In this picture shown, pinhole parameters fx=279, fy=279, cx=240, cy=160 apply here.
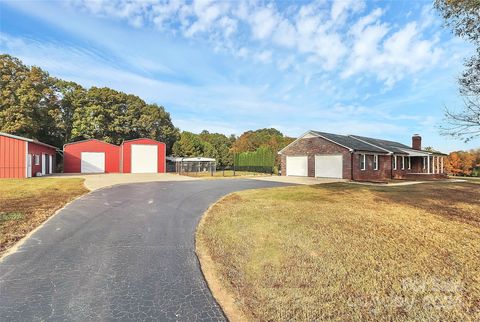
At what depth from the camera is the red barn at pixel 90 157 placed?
29.5m

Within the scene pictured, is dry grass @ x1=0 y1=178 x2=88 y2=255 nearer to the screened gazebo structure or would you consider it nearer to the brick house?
the brick house

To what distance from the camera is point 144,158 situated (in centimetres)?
3134

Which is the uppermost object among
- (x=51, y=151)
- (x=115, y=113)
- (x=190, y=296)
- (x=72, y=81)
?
(x=72, y=81)

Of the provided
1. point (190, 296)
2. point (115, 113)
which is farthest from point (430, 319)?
point (115, 113)

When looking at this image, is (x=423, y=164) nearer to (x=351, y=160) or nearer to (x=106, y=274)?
(x=351, y=160)

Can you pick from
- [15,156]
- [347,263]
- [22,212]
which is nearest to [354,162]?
[347,263]

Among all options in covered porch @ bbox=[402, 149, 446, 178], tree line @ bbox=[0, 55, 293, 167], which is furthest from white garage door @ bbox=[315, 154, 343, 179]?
tree line @ bbox=[0, 55, 293, 167]

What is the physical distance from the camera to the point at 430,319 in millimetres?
2814

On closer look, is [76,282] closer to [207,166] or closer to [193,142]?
[207,166]

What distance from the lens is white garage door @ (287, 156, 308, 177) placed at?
84.8ft

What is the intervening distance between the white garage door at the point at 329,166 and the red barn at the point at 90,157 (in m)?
21.8

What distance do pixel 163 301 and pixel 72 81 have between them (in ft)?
133

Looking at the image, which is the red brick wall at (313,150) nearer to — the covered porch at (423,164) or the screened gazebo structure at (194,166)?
the covered porch at (423,164)

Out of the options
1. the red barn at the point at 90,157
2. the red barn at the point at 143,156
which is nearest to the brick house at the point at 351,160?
the red barn at the point at 143,156
